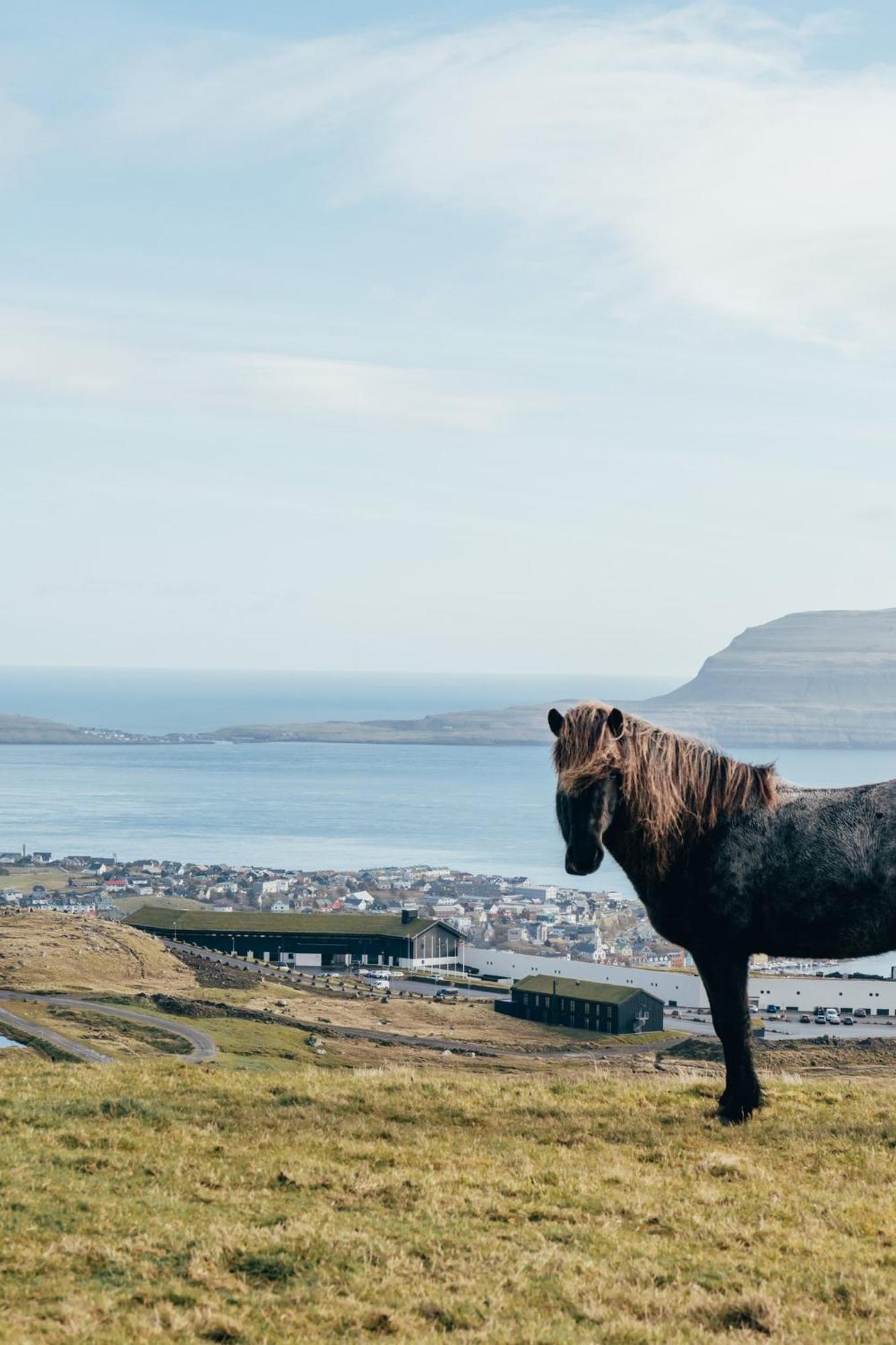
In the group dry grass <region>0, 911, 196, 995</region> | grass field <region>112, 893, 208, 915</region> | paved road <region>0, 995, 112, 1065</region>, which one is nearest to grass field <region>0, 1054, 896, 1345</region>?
paved road <region>0, 995, 112, 1065</region>

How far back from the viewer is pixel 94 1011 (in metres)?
42.7

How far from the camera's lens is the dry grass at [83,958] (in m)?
53.1

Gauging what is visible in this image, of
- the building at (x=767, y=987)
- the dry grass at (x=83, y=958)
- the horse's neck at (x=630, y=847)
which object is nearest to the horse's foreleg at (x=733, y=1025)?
the horse's neck at (x=630, y=847)

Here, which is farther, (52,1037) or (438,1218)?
(52,1037)

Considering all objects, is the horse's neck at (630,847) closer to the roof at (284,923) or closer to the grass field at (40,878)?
the roof at (284,923)

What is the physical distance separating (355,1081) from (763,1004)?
5934cm

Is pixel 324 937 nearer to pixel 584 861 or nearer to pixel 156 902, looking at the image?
pixel 156 902

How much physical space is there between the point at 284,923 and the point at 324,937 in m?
2.88

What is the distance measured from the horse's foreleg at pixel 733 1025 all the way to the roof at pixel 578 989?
49.1 meters

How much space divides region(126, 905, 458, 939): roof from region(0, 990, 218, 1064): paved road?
3144cm

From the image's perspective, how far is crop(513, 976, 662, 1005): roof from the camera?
58.8 m

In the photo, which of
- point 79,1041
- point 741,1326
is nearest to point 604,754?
point 741,1326

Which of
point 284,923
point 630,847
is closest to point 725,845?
point 630,847

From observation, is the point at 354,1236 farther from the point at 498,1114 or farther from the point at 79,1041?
the point at 79,1041
